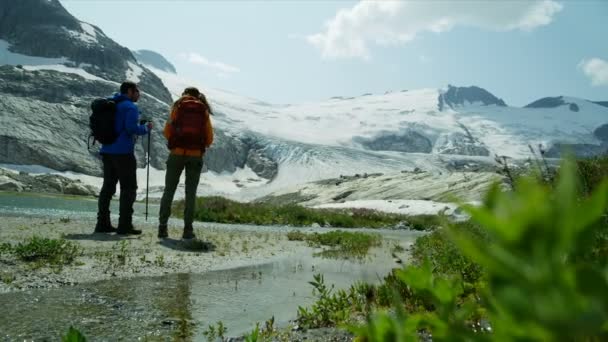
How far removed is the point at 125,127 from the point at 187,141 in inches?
48.2

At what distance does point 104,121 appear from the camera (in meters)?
8.64

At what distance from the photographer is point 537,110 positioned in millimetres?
195250

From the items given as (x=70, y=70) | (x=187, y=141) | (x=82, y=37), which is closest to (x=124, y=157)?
(x=187, y=141)

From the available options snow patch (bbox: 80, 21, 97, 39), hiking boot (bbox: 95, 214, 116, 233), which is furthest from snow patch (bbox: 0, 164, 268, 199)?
hiking boot (bbox: 95, 214, 116, 233)

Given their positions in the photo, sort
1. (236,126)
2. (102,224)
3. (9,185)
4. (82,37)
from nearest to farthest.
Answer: (102,224)
(9,185)
(82,37)
(236,126)

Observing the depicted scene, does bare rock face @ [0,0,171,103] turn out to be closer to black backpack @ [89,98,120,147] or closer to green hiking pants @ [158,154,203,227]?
black backpack @ [89,98,120,147]

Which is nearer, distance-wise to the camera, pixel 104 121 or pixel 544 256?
pixel 544 256

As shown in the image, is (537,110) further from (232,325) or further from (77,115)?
(232,325)

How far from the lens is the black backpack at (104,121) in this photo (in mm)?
8625

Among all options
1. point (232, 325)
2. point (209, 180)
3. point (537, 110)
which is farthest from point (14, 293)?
point (537, 110)

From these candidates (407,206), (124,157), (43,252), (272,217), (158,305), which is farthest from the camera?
(407,206)

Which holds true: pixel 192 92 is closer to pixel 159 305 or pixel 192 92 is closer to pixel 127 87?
pixel 127 87

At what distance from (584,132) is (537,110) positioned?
109 feet

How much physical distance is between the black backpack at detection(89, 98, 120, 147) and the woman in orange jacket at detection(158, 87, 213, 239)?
3.28ft
